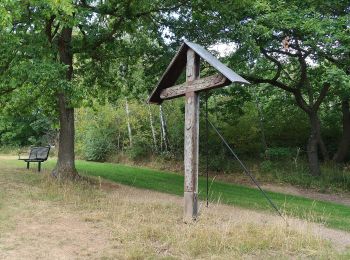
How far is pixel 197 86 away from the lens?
848cm

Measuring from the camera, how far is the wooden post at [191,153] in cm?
834

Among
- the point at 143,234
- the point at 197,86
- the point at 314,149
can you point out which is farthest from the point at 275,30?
the point at 143,234

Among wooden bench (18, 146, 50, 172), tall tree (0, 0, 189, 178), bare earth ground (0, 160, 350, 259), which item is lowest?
bare earth ground (0, 160, 350, 259)

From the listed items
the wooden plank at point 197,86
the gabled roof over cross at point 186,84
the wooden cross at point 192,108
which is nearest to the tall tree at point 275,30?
the gabled roof over cross at point 186,84

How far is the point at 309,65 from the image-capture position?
20.1m

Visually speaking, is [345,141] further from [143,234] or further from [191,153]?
[143,234]

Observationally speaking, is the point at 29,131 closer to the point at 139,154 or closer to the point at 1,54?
the point at 139,154

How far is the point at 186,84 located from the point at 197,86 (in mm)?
358

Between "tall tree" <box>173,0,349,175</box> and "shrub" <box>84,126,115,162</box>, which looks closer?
"tall tree" <box>173,0,349,175</box>

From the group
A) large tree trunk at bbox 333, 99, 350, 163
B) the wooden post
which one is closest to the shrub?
large tree trunk at bbox 333, 99, 350, 163

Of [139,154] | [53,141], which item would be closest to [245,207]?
[139,154]

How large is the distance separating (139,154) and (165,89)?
1792cm

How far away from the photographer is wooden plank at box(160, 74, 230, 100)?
7953 mm

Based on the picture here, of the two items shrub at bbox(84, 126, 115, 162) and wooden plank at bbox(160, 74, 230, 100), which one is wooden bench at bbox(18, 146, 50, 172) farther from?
shrub at bbox(84, 126, 115, 162)
